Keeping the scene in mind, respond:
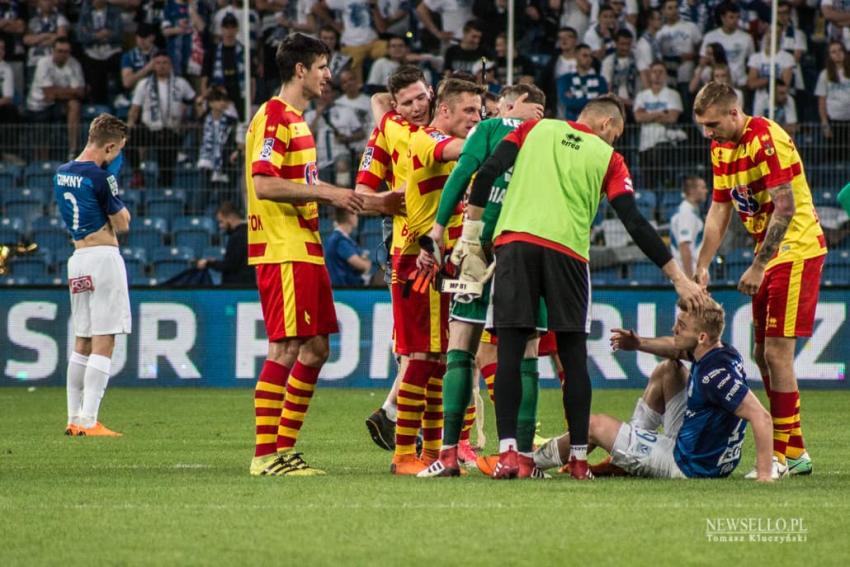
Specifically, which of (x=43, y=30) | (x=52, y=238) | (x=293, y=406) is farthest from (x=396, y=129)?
(x=43, y=30)

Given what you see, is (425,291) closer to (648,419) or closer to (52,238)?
(648,419)

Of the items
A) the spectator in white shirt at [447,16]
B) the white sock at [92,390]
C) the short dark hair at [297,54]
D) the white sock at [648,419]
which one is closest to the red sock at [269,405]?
the short dark hair at [297,54]

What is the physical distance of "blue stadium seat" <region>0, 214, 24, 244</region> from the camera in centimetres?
1741

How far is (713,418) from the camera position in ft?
25.1

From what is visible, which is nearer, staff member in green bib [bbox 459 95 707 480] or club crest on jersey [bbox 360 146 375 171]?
staff member in green bib [bbox 459 95 707 480]

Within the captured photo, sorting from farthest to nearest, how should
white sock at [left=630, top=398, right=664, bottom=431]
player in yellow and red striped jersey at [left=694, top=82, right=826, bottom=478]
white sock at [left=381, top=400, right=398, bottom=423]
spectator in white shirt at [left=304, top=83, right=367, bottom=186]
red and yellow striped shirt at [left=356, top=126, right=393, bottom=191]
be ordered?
1. spectator in white shirt at [left=304, top=83, right=367, bottom=186]
2. white sock at [left=381, top=400, right=398, bottom=423]
3. red and yellow striped shirt at [left=356, top=126, right=393, bottom=191]
4. player in yellow and red striped jersey at [left=694, top=82, right=826, bottom=478]
5. white sock at [left=630, top=398, right=664, bottom=431]

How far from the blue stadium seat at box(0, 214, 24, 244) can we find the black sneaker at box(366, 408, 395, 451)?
8803 mm

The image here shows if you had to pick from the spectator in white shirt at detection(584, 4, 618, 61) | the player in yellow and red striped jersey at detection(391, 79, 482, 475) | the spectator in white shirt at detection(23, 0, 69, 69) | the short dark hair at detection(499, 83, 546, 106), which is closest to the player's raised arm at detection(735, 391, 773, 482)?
the player in yellow and red striped jersey at detection(391, 79, 482, 475)

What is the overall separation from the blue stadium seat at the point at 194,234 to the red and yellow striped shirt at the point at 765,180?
32.3 ft

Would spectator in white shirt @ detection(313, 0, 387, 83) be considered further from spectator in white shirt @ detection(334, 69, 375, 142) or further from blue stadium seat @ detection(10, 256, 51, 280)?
blue stadium seat @ detection(10, 256, 51, 280)

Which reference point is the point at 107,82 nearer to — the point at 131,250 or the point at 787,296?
the point at 131,250

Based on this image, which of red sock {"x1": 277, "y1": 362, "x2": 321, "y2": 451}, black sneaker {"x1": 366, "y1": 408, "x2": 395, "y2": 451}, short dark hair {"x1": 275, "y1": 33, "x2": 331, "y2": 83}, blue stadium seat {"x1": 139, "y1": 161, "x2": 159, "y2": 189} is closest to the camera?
red sock {"x1": 277, "y1": 362, "x2": 321, "y2": 451}

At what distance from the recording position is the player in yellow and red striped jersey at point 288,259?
810cm

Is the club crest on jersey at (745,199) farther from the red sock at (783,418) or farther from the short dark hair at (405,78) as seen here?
the short dark hair at (405,78)
